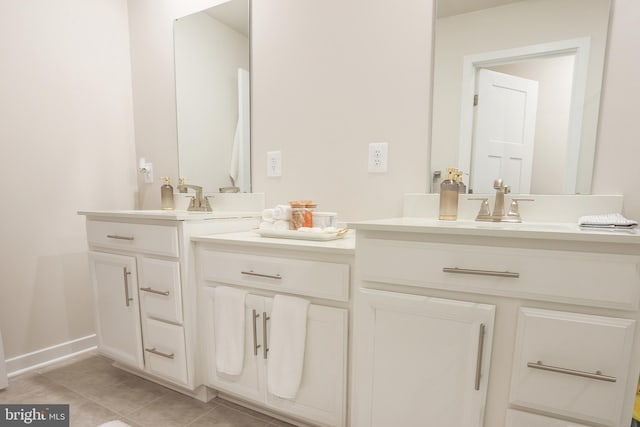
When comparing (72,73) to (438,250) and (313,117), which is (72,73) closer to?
(313,117)

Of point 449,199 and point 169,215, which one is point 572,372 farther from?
point 169,215

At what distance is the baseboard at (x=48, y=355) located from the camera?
174 centimetres

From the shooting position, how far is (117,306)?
5.23 ft

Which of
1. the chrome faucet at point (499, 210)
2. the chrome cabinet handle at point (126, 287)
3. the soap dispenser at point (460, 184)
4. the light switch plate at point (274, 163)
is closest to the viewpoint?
the chrome faucet at point (499, 210)

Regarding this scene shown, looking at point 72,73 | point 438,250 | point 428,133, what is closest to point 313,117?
point 428,133

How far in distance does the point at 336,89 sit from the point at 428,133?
0.50 meters

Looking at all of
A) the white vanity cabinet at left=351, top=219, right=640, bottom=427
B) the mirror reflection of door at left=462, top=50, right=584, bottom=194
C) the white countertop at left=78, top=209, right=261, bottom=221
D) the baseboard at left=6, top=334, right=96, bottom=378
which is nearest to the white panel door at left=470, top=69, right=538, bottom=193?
the mirror reflection of door at left=462, top=50, right=584, bottom=194

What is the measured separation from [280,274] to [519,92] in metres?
1.17

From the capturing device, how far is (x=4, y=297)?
172 centimetres

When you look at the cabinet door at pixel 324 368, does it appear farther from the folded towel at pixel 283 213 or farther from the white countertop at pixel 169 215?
the white countertop at pixel 169 215

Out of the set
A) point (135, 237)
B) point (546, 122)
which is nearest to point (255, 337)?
point (135, 237)

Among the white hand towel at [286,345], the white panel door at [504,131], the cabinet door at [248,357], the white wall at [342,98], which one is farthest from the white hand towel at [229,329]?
the white panel door at [504,131]
